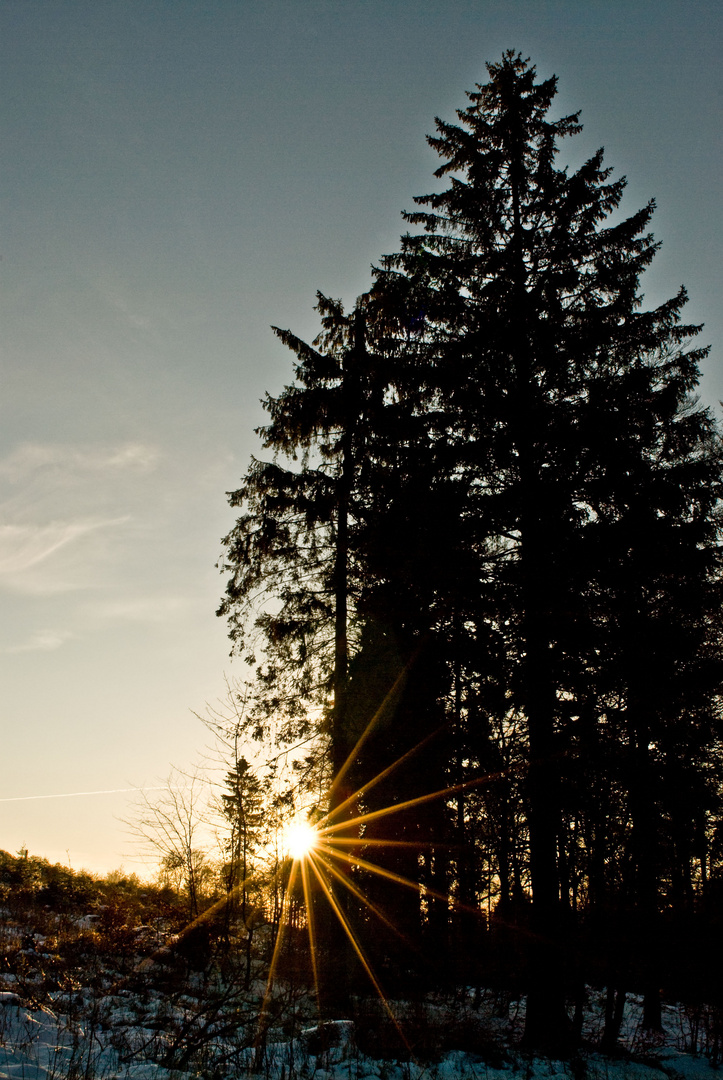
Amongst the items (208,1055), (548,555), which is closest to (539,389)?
(548,555)

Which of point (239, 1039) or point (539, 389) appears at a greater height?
point (539, 389)

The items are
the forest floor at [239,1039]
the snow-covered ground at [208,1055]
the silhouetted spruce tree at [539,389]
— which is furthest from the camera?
the silhouetted spruce tree at [539,389]

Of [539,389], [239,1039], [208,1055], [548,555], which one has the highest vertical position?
[539,389]

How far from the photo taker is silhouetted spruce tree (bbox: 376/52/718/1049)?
1016 cm

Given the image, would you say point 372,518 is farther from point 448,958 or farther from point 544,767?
point 448,958

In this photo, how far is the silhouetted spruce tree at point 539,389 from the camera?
10.2m

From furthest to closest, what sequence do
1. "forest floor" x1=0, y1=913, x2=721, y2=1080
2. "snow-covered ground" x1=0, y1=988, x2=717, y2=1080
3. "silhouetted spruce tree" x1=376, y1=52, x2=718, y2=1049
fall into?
1. "silhouetted spruce tree" x1=376, y1=52, x2=718, y2=1049
2. "forest floor" x1=0, y1=913, x2=721, y2=1080
3. "snow-covered ground" x1=0, y1=988, x2=717, y2=1080

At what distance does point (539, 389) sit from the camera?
11.8m

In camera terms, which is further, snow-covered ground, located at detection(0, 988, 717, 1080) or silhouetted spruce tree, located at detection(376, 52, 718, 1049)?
silhouetted spruce tree, located at detection(376, 52, 718, 1049)

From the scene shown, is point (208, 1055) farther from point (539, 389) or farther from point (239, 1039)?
point (539, 389)

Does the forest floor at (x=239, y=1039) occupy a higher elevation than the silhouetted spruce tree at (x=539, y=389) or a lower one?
lower

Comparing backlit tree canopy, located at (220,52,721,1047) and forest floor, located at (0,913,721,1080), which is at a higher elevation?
backlit tree canopy, located at (220,52,721,1047)

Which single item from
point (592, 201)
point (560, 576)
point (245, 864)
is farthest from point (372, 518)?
point (245, 864)

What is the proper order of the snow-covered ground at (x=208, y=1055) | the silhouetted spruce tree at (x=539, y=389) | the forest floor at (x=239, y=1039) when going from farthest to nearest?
the silhouetted spruce tree at (x=539, y=389) < the forest floor at (x=239, y=1039) < the snow-covered ground at (x=208, y=1055)
